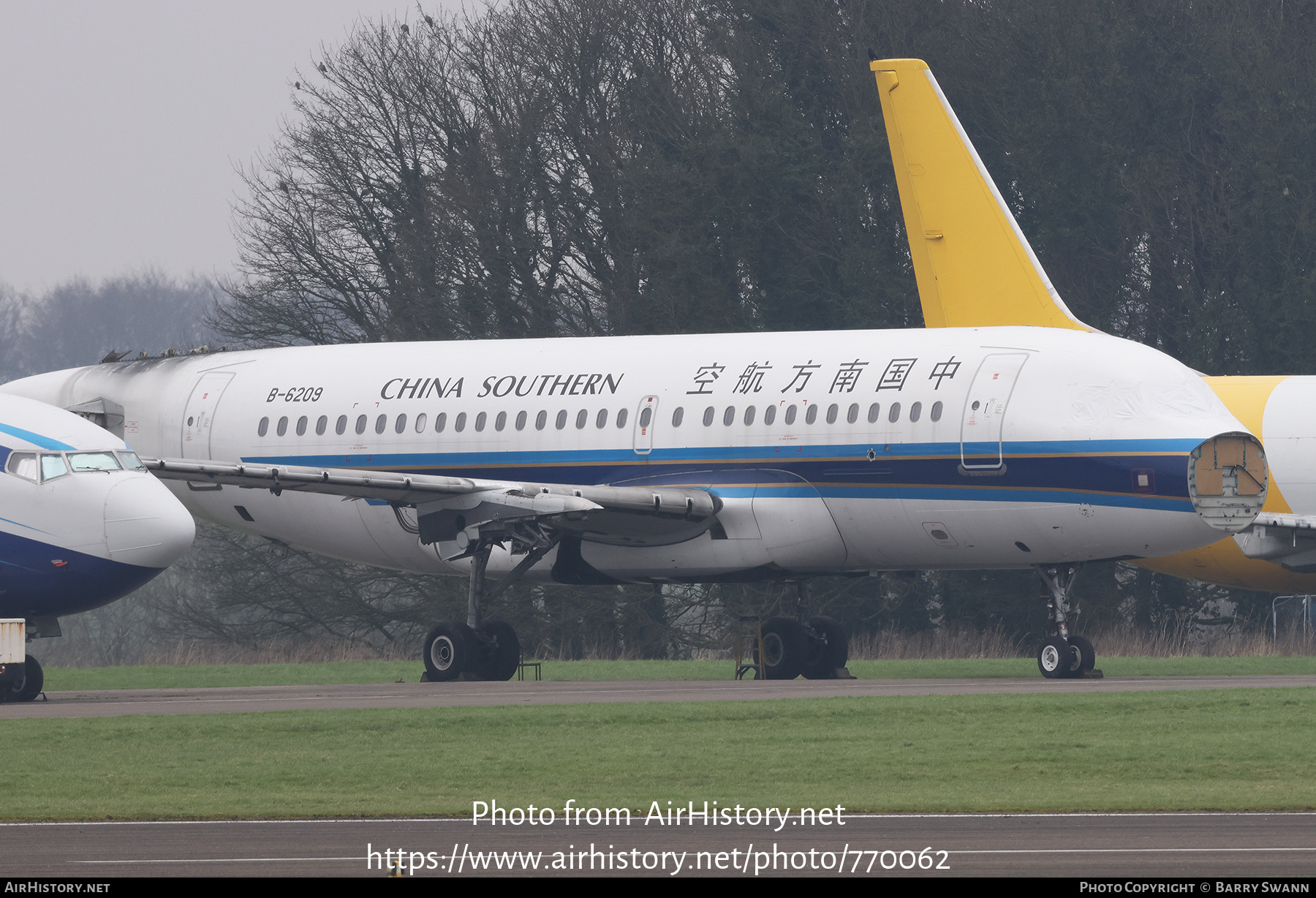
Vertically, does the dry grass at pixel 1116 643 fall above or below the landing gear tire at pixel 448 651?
below

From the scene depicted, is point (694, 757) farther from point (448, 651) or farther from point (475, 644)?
point (448, 651)

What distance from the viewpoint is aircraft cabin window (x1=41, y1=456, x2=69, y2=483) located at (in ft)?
108

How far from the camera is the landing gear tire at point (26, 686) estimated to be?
105ft

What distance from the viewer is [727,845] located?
1482 cm

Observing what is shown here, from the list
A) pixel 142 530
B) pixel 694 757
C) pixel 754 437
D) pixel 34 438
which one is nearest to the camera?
pixel 694 757

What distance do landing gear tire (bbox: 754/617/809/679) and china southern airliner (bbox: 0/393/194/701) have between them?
32.0 feet

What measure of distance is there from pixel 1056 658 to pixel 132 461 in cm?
1395

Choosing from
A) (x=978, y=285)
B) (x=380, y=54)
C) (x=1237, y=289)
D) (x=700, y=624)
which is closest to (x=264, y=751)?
(x=978, y=285)

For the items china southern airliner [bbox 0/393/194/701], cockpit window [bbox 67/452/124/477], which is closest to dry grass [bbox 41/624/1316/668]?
china southern airliner [bbox 0/393/194/701]

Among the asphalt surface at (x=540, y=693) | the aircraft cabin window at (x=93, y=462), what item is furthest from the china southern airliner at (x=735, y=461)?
the asphalt surface at (x=540, y=693)

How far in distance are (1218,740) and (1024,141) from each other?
38.5m

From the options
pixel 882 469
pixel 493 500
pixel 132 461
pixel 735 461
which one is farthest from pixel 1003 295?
pixel 132 461

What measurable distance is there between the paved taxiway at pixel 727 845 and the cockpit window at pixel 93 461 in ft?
54.8

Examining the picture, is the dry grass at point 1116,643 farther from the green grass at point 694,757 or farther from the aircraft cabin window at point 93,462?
the green grass at point 694,757
